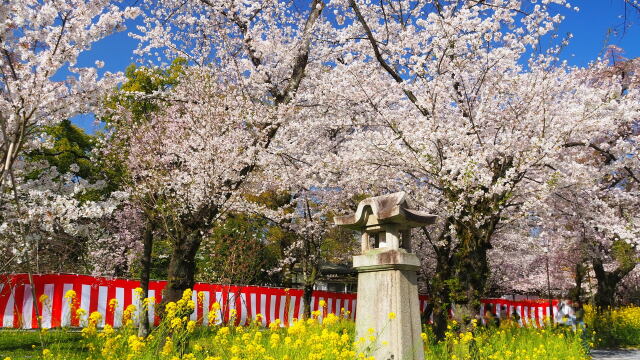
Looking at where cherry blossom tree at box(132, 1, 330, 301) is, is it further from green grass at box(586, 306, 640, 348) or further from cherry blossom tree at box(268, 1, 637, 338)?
green grass at box(586, 306, 640, 348)

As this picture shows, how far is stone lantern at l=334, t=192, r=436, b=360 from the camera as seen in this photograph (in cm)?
524

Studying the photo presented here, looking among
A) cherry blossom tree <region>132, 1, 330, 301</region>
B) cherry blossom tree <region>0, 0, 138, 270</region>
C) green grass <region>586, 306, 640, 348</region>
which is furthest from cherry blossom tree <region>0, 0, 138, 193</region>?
green grass <region>586, 306, 640, 348</region>

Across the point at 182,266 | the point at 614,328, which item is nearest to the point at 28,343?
the point at 182,266

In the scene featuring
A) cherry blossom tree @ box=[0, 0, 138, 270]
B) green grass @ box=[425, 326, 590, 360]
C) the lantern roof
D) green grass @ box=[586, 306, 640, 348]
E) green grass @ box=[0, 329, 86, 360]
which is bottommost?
green grass @ box=[586, 306, 640, 348]

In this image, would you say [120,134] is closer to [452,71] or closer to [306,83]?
[306,83]

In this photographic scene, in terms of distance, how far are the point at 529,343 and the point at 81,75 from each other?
8449mm

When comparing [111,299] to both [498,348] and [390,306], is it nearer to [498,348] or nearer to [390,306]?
[390,306]

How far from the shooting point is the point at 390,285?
5402 mm

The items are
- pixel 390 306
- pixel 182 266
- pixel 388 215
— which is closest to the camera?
pixel 390 306

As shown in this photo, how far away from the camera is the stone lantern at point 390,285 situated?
524cm

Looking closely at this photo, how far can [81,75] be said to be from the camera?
21.8 feet

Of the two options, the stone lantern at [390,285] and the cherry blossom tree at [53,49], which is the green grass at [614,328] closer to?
the stone lantern at [390,285]

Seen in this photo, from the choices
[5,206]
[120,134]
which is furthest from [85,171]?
[5,206]

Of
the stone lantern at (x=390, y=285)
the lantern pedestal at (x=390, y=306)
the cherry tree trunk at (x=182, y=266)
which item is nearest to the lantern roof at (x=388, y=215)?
the stone lantern at (x=390, y=285)
